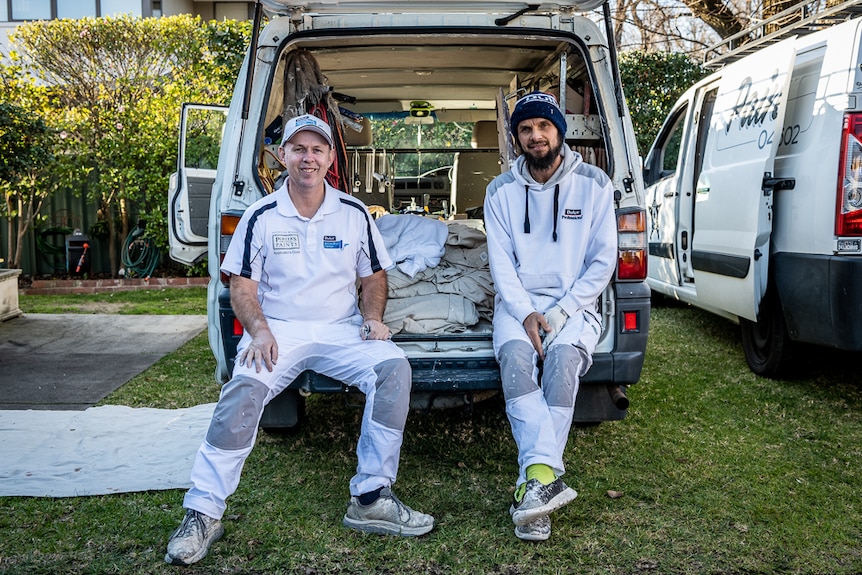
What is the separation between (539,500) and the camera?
2.93 m

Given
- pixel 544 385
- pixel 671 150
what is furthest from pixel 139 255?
pixel 544 385

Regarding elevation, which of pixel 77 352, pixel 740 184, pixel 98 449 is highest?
pixel 740 184

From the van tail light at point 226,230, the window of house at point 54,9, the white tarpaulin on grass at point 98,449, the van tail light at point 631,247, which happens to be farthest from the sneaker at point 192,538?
the window of house at point 54,9

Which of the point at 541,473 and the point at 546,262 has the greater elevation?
the point at 546,262

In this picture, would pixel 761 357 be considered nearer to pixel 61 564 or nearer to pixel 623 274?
pixel 623 274

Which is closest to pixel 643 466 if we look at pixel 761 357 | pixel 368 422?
pixel 368 422

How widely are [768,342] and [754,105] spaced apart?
1.47m

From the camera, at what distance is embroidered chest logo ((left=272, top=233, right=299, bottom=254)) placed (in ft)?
10.9

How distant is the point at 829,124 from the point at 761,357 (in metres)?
1.69

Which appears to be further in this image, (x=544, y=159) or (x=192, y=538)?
(x=544, y=159)

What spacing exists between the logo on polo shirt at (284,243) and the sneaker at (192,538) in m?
1.07

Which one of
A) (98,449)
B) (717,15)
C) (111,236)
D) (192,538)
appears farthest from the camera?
(717,15)

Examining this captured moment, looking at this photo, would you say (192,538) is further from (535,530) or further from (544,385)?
(544,385)

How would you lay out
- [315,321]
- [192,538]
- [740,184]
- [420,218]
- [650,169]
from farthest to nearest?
[650,169]
[740,184]
[420,218]
[315,321]
[192,538]
